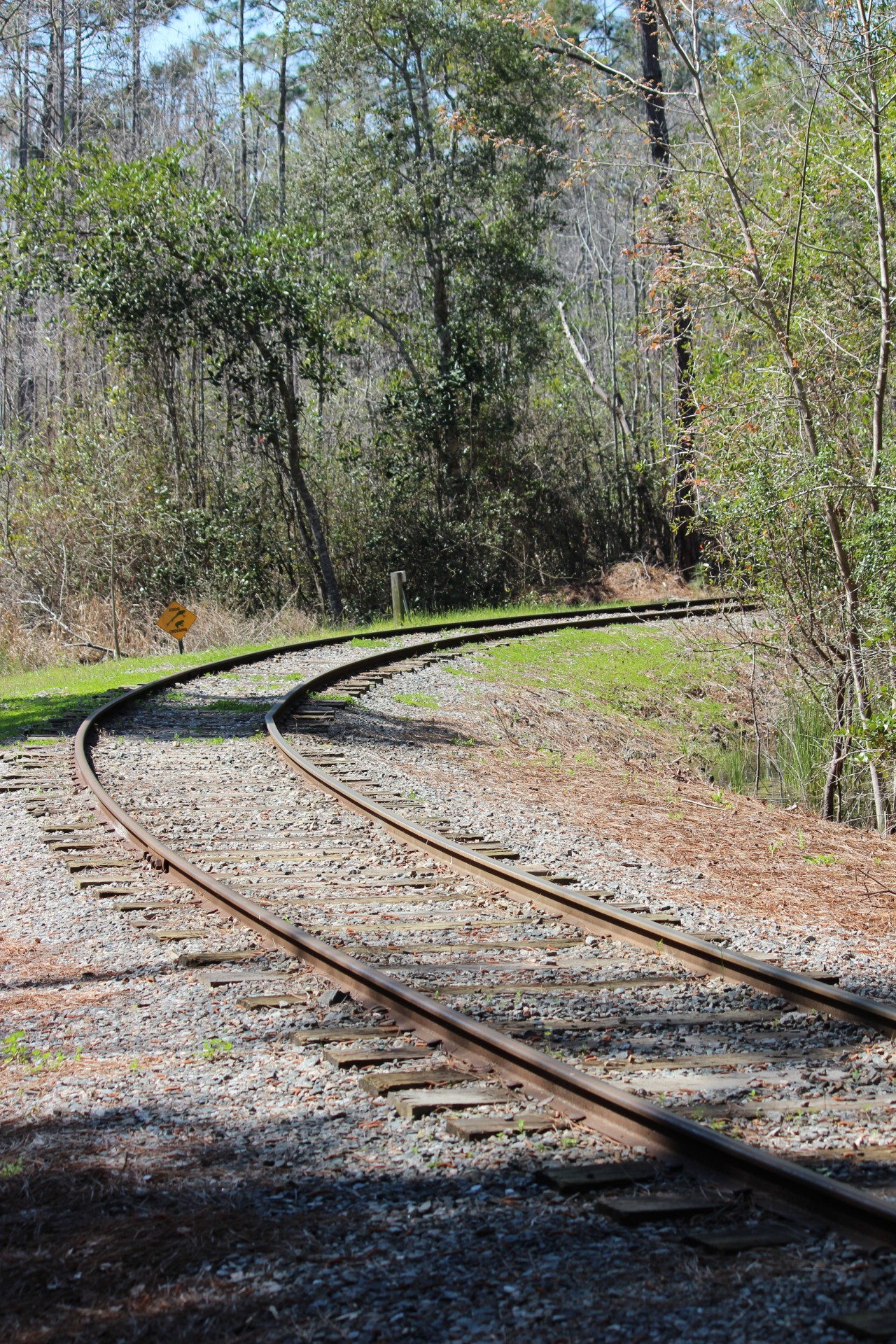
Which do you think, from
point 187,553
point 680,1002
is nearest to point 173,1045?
point 680,1002

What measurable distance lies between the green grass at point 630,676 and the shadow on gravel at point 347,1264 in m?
11.8

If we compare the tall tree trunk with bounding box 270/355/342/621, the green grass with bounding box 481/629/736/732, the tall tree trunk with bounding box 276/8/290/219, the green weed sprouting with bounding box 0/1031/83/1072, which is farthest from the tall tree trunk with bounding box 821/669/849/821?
the tall tree trunk with bounding box 276/8/290/219

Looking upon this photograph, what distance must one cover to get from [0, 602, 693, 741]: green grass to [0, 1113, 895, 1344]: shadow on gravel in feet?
31.3

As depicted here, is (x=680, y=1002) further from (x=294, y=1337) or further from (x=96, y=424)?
(x=96, y=424)

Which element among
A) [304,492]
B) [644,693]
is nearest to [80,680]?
[644,693]

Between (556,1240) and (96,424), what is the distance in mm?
23695

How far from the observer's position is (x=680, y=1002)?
5098 mm

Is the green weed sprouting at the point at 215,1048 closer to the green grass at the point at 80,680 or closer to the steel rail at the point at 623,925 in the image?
the steel rail at the point at 623,925

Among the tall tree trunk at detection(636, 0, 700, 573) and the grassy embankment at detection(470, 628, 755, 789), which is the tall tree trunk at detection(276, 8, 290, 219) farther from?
the grassy embankment at detection(470, 628, 755, 789)

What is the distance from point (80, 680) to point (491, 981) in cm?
1303

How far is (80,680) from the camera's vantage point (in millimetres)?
17266

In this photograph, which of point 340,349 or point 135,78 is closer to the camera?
point 340,349

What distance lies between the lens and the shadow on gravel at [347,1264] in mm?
2809

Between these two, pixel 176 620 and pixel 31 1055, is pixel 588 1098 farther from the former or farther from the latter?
pixel 176 620
